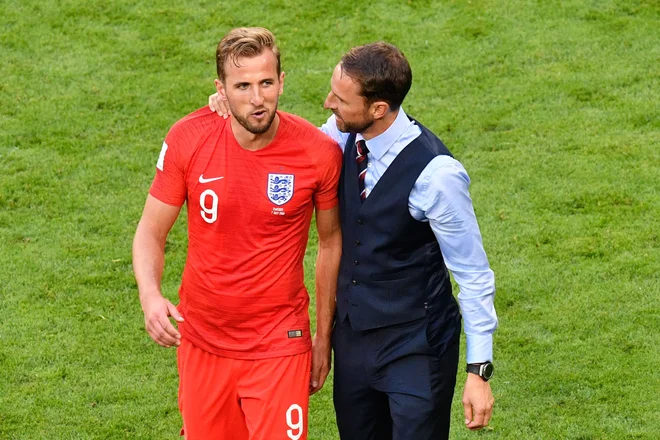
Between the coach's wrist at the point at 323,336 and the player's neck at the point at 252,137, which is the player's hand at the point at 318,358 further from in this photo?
the player's neck at the point at 252,137

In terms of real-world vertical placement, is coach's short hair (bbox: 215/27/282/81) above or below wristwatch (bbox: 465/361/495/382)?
above

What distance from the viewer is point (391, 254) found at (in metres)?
5.31

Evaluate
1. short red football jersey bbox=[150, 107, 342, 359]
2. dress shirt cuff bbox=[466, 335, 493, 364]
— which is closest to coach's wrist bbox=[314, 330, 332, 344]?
short red football jersey bbox=[150, 107, 342, 359]

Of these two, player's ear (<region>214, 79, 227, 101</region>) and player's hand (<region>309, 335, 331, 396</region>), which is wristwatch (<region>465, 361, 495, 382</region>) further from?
player's ear (<region>214, 79, 227, 101</region>)

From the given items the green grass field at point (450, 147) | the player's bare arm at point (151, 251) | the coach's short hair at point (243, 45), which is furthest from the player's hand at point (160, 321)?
the green grass field at point (450, 147)

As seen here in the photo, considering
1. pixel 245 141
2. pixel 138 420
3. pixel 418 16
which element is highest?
pixel 418 16

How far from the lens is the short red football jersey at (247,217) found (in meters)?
5.33

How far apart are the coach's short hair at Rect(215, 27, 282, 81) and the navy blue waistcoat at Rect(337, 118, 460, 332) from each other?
61 cm

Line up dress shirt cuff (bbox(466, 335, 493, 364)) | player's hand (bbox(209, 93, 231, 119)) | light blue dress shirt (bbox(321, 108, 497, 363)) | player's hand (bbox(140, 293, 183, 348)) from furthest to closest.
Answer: player's hand (bbox(209, 93, 231, 119))
dress shirt cuff (bbox(466, 335, 493, 364))
light blue dress shirt (bbox(321, 108, 497, 363))
player's hand (bbox(140, 293, 183, 348))

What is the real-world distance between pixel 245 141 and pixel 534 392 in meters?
2.96

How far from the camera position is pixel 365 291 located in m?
5.40

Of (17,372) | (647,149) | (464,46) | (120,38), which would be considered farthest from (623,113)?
(17,372)

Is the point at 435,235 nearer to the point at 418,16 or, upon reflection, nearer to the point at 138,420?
the point at 138,420

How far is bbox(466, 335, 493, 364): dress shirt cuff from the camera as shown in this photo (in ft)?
17.1
